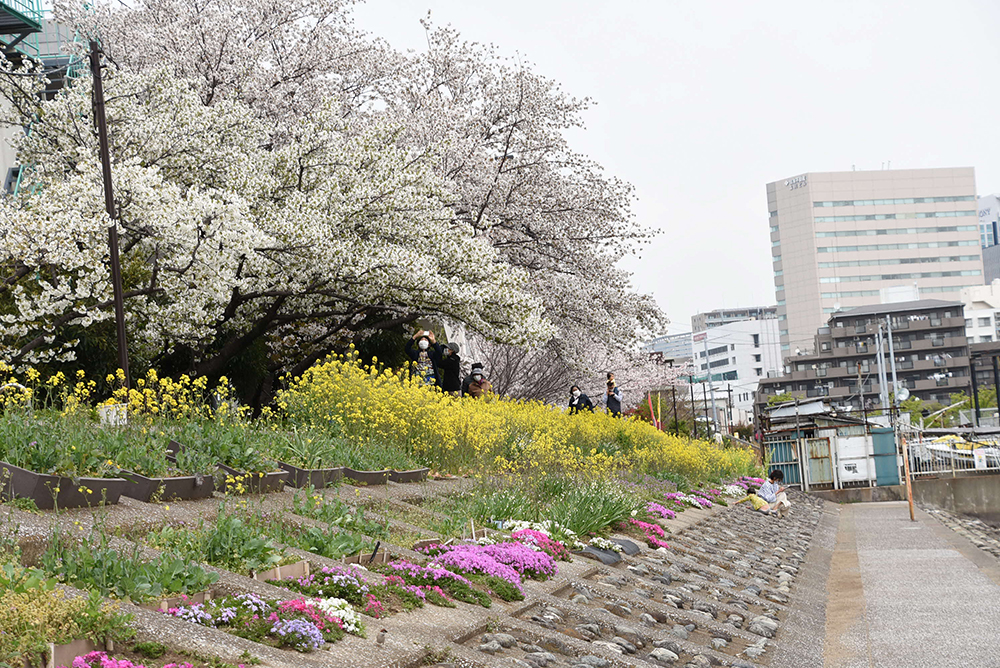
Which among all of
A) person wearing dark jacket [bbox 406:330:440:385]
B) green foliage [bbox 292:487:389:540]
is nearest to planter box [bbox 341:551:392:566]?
green foliage [bbox 292:487:389:540]

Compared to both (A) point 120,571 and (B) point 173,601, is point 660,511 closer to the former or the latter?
(B) point 173,601

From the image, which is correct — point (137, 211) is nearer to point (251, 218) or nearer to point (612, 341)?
point (251, 218)

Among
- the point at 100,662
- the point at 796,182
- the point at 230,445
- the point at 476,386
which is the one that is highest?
the point at 796,182

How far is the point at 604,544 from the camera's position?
927cm

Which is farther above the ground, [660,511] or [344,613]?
[344,613]

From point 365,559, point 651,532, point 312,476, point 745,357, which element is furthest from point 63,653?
point 745,357

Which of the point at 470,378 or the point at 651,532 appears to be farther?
the point at 470,378

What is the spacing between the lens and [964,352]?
100688 millimetres

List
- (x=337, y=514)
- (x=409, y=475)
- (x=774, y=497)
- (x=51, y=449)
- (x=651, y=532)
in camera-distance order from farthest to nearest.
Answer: (x=774, y=497) < (x=651, y=532) < (x=409, y=475) < (x=337, y=514) < (x=51, y=449)

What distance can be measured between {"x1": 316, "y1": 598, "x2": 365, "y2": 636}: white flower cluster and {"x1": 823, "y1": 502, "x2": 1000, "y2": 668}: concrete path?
369 cm

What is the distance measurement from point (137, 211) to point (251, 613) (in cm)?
1220

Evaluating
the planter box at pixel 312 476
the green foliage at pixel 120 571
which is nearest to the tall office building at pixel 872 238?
the planter box at pixel 312 476

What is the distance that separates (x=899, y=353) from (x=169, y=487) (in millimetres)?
104127

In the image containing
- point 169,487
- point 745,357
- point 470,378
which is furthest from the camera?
point 745,357
